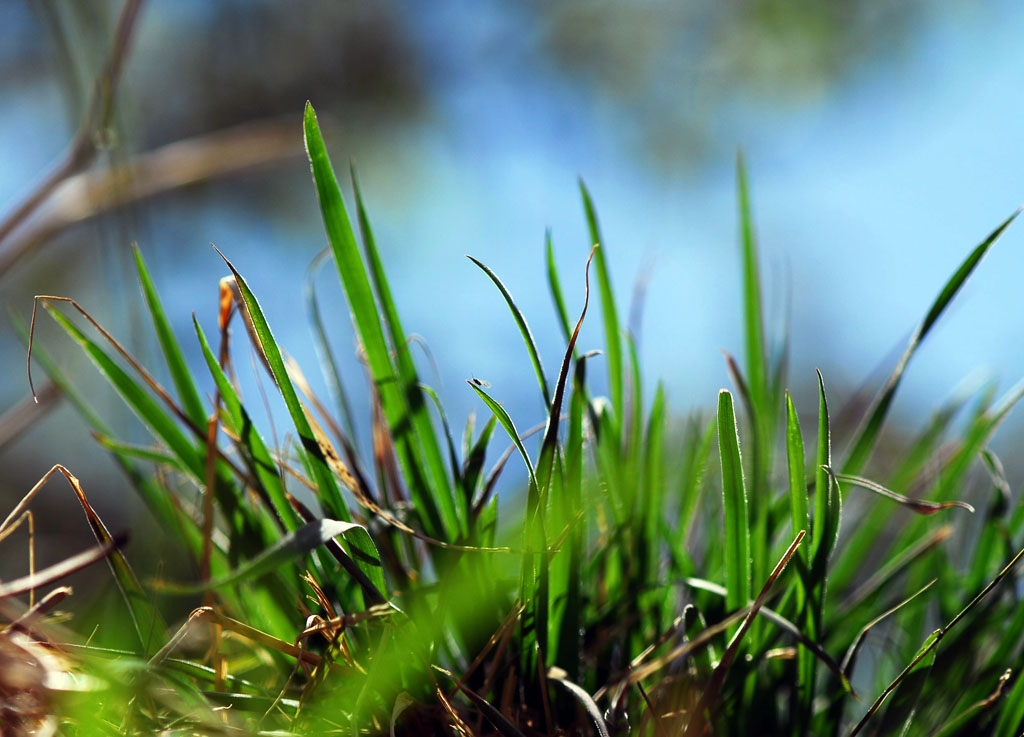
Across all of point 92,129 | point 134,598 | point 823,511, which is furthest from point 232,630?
point 92,129

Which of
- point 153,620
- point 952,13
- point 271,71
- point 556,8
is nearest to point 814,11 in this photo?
point 952,13

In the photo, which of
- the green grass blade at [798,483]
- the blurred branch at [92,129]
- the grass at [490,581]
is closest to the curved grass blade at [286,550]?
the grass at [490,581]

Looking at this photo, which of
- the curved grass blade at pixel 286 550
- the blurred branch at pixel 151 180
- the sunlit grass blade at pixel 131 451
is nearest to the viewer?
the curved grass blade at pixel 286 550

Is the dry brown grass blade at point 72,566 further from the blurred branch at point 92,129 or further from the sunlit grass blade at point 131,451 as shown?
the blurred branch at point 92,129

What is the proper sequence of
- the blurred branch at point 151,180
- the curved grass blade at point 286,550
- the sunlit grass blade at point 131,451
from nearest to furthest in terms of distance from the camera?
the curved grass blade at point 286,550 < the sunlit grass blade at point 131,451 < the blurred branch at point 151,180

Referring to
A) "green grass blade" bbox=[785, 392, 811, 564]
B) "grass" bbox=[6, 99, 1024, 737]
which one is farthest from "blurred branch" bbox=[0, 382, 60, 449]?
"green grass blade" bbox=[785, 392, 811, 564]

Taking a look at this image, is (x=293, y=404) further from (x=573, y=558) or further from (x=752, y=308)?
(x=752, y=308)

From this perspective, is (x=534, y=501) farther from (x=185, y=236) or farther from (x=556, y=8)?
(x=556, y=8)
